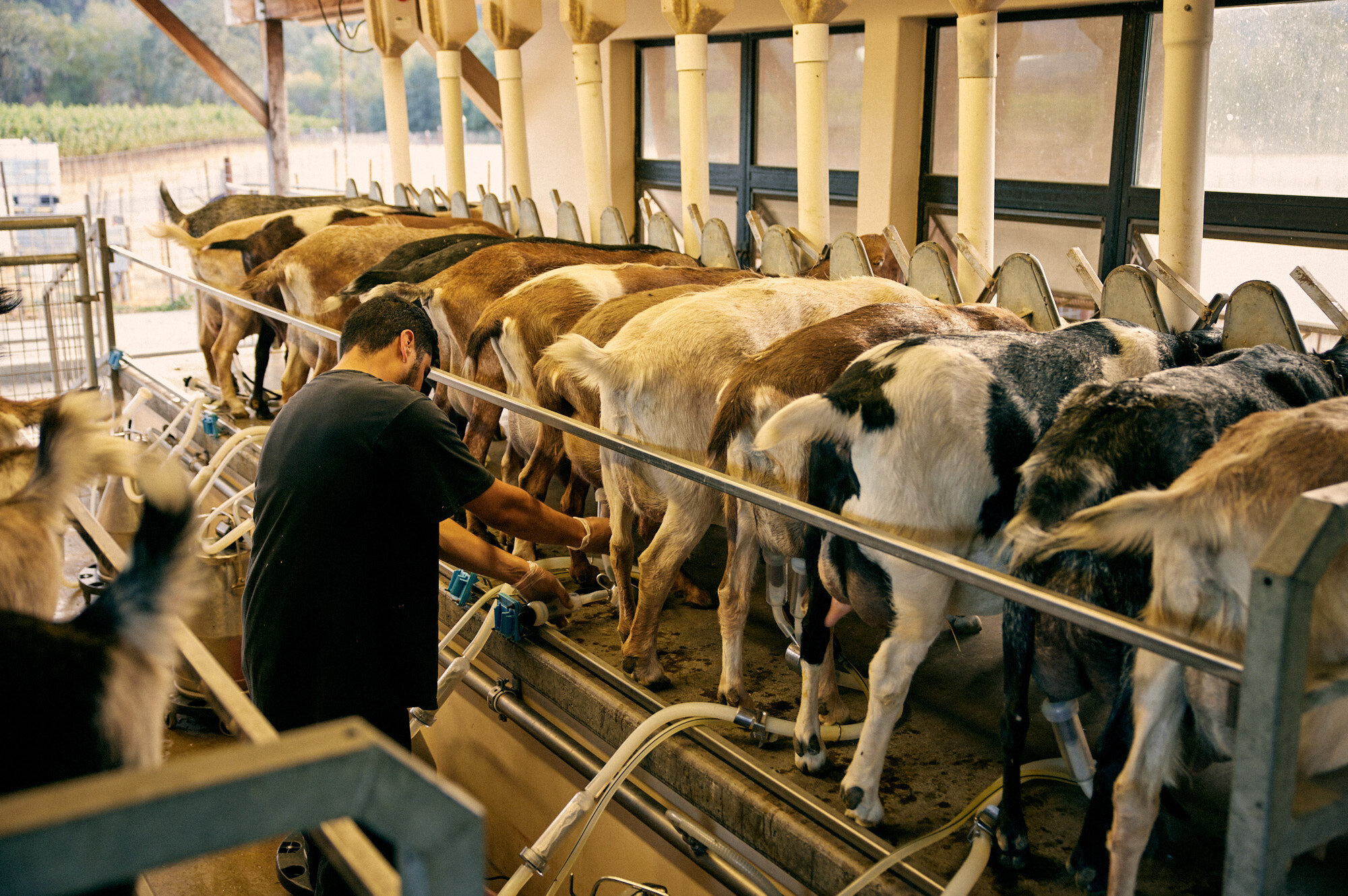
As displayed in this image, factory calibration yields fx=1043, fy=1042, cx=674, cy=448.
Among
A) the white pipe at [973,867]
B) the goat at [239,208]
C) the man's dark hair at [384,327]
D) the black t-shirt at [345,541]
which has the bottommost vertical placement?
the white pipe at [973,867]

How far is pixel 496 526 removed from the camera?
8.41 ft

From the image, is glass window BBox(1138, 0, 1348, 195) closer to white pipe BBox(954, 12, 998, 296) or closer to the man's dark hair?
white pipe BBox(954, 12, 998, 296)

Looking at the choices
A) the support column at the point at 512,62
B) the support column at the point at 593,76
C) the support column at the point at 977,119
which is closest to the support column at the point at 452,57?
the support column at the point at 512,62

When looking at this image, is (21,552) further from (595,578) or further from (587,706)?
(595,578)

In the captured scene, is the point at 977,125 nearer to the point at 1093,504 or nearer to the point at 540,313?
the point at 540,313

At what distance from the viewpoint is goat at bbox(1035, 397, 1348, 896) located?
1515 mm

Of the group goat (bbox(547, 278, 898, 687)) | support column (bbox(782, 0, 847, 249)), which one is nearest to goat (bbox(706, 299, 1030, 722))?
goat (bbox(547, 278, 898, 687))

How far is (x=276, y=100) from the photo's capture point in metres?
10.1

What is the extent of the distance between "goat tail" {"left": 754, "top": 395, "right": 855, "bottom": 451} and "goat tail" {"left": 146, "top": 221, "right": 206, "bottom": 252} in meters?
4.86

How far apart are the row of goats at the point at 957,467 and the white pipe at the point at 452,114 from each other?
379cm

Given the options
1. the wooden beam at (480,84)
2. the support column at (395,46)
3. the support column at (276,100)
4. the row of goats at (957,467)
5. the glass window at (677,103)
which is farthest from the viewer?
the support column at (276,100)

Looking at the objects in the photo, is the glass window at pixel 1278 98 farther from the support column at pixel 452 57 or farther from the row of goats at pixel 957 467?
the support column at pixel 452 57

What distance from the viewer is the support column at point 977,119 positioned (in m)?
3.54

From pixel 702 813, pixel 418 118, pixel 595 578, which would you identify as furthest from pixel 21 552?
pixel 418 118
